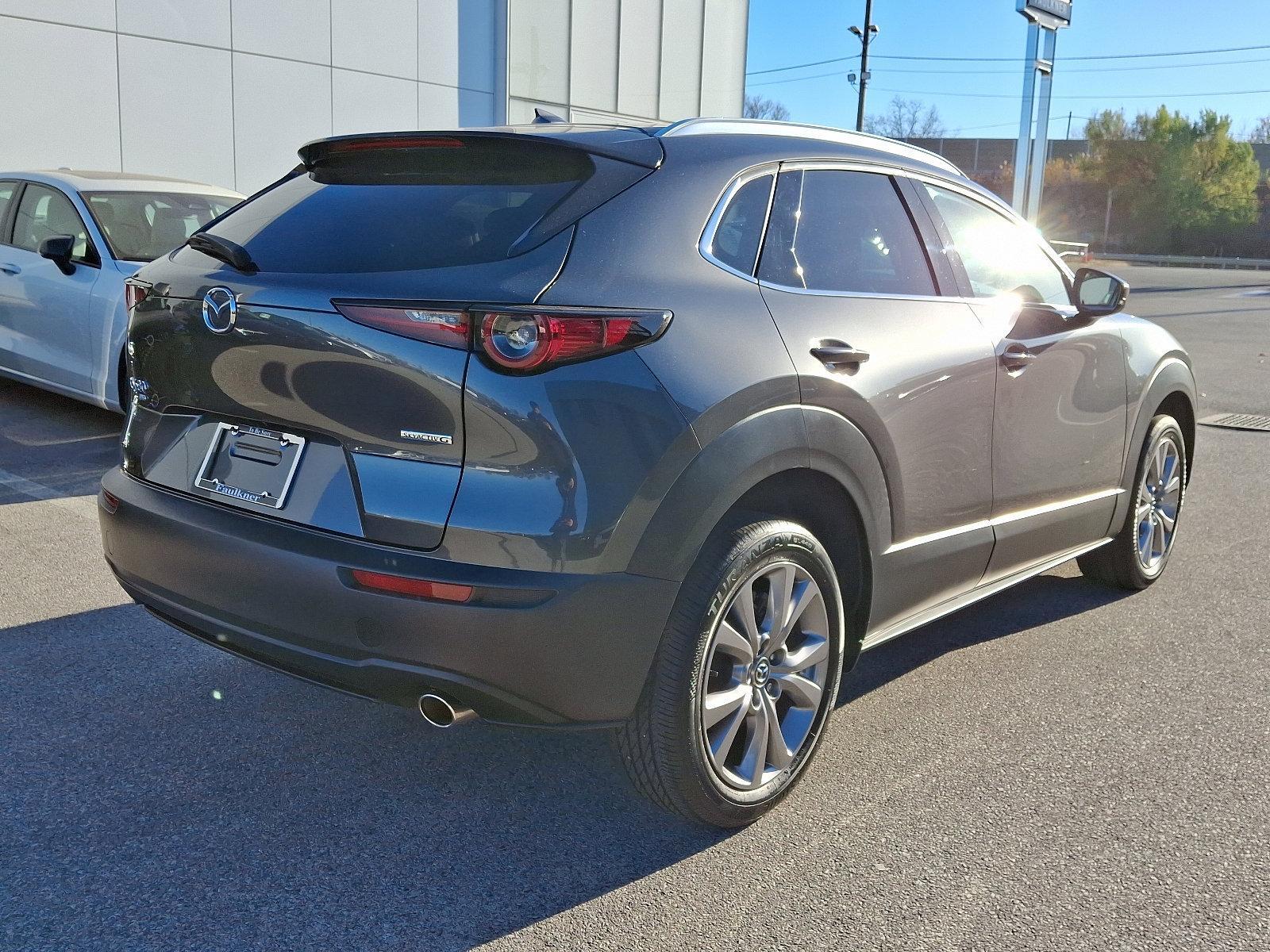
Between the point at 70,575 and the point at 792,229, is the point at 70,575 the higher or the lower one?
the lower one

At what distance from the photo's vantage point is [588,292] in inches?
104

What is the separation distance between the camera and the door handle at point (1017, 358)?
12.9ft

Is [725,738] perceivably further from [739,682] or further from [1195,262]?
[1195,262]

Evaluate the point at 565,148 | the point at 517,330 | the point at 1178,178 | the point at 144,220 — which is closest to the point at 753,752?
the point at 517,330

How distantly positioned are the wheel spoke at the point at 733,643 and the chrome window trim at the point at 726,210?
0.88 metres

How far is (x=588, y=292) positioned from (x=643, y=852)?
1.39 meters

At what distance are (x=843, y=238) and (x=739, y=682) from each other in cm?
133

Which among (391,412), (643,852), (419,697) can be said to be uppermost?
(391,412)

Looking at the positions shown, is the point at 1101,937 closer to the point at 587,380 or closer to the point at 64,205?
the point at 587,380

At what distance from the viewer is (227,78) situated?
16.6 meters

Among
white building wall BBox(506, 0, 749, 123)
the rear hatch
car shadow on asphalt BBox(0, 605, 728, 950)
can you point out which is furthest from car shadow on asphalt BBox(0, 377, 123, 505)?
white building wall BBox(506, 0, 749, 123)

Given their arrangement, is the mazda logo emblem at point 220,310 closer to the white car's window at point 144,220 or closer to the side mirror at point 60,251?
the white car's window at point 144,220

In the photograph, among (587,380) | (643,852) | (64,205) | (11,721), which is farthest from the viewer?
(64,205)

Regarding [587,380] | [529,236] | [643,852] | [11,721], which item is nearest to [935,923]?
[643,852]
